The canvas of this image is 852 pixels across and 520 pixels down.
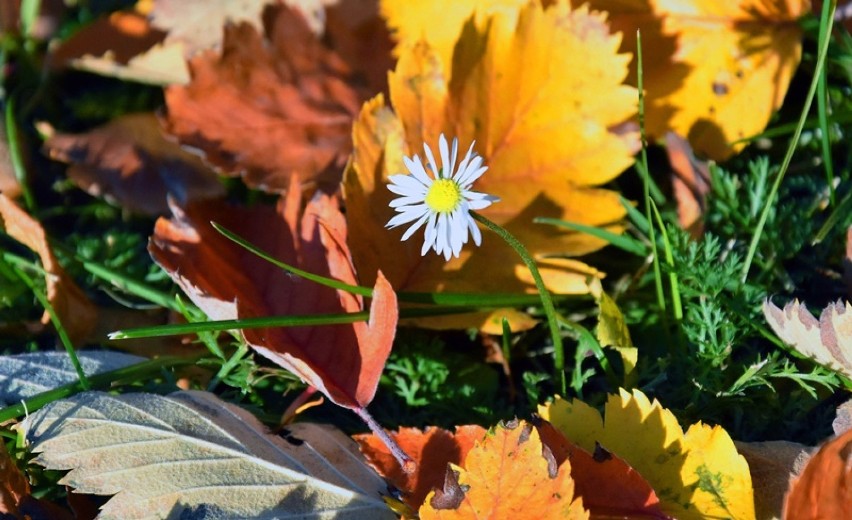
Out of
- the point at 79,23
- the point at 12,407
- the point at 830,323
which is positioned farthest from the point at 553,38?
the point at 79,23

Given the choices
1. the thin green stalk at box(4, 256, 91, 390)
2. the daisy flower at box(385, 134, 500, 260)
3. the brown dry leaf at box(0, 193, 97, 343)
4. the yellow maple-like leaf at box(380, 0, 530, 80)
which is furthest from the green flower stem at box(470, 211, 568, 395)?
the brown dry leaf at box(0, 193, 97, 343)

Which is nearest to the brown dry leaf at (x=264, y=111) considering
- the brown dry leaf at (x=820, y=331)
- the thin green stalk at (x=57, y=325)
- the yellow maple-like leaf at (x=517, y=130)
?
the yellow maple-like leaf at (x=517, y=130)

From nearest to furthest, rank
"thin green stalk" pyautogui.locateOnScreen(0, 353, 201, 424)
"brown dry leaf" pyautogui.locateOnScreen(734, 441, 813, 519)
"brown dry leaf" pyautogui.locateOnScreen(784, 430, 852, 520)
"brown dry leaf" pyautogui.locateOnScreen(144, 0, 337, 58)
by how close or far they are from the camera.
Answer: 1. "brown dry leaf" pyautogui.locateOnScreen(784, 430, 852, 520)
2. "brown dry leaf" pyautogui.locateOnScreen(734, 441, 813, 519)
3. "thin green stalk" pyautogui.locateOnScreen(0, 353, 201, 424)
4. "brown dry leaf" pyautogui.locateOnScreen(144, 0, 337, 58)

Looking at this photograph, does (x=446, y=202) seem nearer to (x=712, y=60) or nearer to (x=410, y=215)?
(x=410, y=215)

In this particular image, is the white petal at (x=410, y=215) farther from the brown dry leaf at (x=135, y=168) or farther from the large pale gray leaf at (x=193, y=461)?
the brown dry leaf at (x=135, y=168)

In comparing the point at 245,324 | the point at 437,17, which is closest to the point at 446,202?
the point at 245,324

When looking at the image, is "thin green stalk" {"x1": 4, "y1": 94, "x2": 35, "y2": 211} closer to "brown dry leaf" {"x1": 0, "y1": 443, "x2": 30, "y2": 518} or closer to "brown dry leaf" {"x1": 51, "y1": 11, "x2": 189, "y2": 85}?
"brown dry leaf" {"x1": 51, "y1": 11, "x2": 189, "y2": 85}
